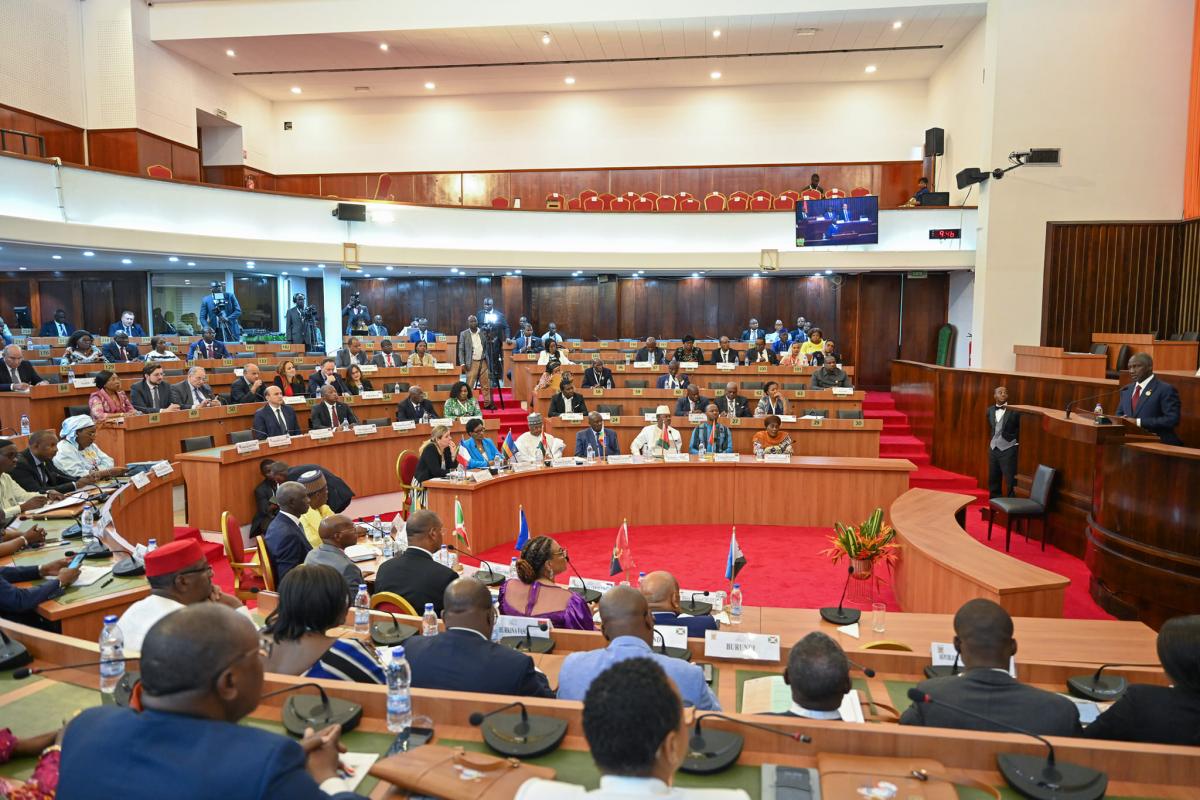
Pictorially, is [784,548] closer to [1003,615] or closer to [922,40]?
[1003,615]

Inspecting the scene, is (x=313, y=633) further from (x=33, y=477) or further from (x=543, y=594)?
(x=33, y=477)

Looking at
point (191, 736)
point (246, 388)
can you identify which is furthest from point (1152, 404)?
point (246, 388)

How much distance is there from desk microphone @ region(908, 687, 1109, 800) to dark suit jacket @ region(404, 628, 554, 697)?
53.4 inches

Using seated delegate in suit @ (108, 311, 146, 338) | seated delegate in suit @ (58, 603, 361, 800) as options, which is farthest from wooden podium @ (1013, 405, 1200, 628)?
seated delegate in suit @ (108, 311, 146, 338)

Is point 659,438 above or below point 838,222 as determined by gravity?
below

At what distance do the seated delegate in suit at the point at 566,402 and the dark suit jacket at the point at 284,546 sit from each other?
17.9 ft

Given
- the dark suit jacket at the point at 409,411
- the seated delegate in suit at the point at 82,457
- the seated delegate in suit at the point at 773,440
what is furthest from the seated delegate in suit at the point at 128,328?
the seated delegate in suit at the point at 773,440

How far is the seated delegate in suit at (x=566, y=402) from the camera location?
977cm

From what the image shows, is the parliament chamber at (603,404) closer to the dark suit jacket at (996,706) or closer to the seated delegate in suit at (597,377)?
the dark suit jacket at (996,706)

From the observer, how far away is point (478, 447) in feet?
26.1

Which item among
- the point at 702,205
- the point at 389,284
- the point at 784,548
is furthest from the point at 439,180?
the point at 784,548

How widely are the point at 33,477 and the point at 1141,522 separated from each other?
8.19 m

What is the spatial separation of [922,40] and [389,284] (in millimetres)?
12391

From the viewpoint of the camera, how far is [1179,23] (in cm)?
1146
